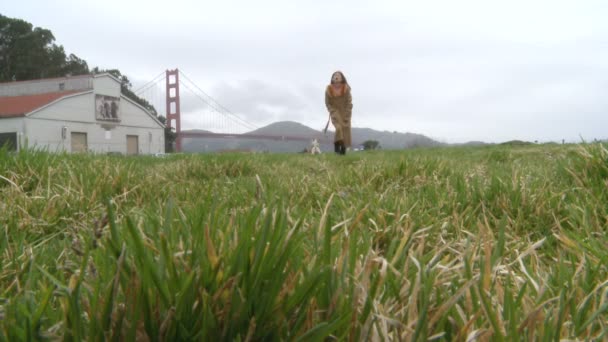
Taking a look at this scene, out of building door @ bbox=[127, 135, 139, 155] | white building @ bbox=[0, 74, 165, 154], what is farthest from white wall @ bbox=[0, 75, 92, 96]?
building door @ bbox=[127, 135, 139, 155]

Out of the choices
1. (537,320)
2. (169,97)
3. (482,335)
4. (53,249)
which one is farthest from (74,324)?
(169,97)

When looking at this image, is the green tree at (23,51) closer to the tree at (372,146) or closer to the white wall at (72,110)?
the white wall at (72,110)

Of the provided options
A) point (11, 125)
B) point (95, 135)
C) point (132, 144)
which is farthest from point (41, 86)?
point (11, 125)

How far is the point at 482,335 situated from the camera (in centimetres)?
88

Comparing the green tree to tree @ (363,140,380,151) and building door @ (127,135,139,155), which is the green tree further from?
tree @ (363,140,380,151)

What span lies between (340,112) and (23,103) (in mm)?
50076

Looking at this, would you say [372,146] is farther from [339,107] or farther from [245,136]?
[245,136]

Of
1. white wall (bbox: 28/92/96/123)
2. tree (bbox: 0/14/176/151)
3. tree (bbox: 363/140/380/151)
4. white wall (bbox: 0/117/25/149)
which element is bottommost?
tree (bbox: 363/140/380/151)

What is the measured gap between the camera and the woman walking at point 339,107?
34.4 ft

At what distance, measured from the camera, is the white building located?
148 ft

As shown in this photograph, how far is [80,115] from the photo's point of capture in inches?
2016

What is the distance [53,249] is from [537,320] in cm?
177

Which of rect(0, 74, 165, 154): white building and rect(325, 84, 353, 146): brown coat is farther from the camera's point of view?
rect(0, 74, 165, 154): white building

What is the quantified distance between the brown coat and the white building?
39902mm
